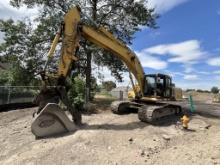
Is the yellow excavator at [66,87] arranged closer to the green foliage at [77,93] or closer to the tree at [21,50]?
the green foliage at [77,93]

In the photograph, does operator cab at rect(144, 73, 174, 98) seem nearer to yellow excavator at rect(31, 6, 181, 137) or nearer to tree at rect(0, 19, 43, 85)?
yellow excavator at rect(31, 6, 181, 137)

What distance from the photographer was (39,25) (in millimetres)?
19328

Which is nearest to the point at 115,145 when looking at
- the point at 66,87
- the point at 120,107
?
the point at 66,87

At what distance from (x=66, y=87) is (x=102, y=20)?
1026cm

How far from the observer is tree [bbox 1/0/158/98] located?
19797mm

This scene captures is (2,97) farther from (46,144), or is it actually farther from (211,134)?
(211,134)

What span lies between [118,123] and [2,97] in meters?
7.14

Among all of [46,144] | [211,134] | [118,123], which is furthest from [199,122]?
[46,144]

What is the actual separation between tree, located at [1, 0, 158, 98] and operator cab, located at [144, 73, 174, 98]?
17.1 ft

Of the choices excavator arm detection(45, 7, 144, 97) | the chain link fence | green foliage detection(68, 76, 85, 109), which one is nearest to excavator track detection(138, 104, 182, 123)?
excavator arm detection(45, 7, 144, 97)

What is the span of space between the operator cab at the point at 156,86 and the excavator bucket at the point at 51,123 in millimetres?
5239

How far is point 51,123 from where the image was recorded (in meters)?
10.7

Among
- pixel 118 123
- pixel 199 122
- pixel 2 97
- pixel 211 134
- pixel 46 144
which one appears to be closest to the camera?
pixel 46 144

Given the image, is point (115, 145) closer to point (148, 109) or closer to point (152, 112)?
point (152, 112)
